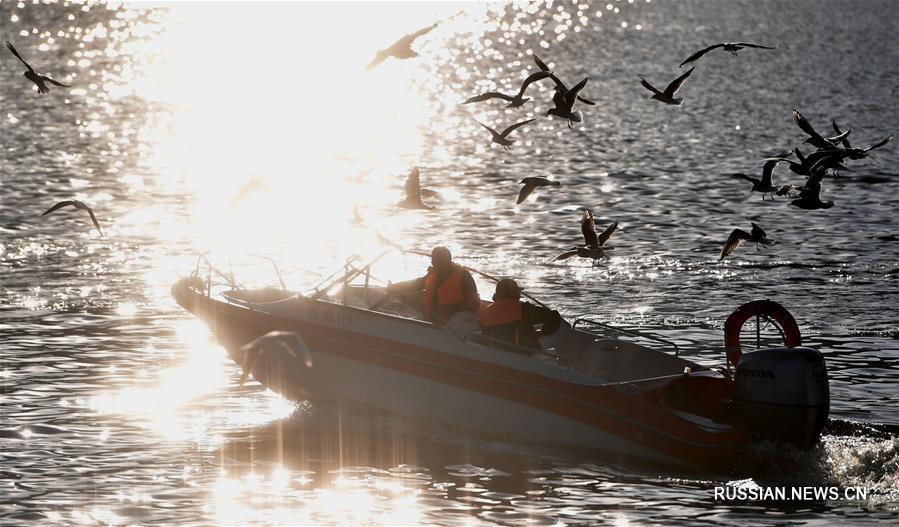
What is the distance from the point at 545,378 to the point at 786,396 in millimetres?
2629

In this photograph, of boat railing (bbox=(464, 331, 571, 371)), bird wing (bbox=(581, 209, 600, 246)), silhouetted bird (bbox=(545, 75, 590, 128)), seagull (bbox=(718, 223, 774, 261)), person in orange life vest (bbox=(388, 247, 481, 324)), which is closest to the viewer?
boat railing (bbox=(464, 331, 571, 371))

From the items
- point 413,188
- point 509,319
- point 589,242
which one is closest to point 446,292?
point 509,319

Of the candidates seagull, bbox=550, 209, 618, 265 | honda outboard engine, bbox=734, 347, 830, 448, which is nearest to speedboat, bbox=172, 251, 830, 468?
honda outboard engine, bbox=734, 347, 830, 448

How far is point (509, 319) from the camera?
1580 centimetres

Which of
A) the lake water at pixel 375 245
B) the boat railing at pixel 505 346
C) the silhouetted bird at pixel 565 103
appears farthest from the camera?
the silhouetted bird at pixel 565 103

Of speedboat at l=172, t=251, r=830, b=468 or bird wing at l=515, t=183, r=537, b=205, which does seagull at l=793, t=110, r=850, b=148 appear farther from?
speedboat at l=172, t=251, r=830, b=468

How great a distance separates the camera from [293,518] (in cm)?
1364

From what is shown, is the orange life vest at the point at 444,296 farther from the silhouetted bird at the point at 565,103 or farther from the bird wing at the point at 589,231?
the bird wing at the point at 589,231

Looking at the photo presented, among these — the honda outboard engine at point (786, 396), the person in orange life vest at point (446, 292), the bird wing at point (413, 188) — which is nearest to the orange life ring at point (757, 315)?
the honda outboard engine at point (786, 396)

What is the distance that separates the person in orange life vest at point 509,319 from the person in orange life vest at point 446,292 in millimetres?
456

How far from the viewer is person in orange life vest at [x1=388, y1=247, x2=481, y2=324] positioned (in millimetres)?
16312

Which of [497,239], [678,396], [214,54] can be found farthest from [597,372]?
[214,54]

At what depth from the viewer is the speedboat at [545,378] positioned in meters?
14.4

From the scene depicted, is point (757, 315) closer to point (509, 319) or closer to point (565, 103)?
point (509, 319)
